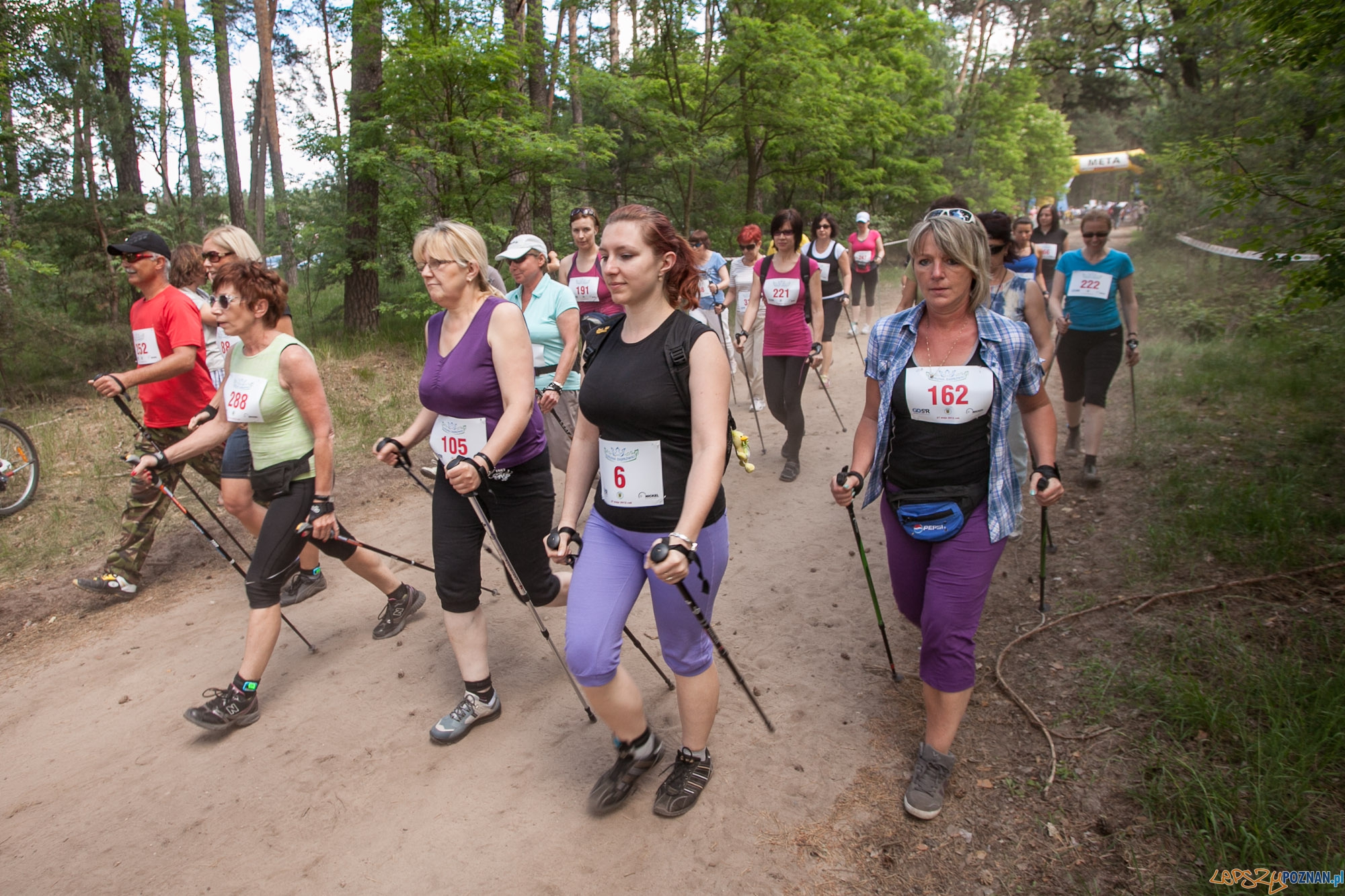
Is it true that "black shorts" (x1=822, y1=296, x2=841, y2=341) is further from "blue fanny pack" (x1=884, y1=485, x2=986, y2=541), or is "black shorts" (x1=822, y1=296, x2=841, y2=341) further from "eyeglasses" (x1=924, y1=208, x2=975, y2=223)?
"blue fanny pack" (x1=884, y1=485, x2=986, y2=541)

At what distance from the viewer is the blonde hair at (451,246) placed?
333 centimetres

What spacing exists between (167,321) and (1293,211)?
6.69 meters

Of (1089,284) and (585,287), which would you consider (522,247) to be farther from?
(1089,284)

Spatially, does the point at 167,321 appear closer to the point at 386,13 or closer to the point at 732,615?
the point at 732,615

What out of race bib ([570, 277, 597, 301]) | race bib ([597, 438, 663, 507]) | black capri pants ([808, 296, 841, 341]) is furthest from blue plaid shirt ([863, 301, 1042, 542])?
black capri pants ([808, 296, 841, 341])

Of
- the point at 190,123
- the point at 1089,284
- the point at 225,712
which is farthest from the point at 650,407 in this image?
the point at 190,123

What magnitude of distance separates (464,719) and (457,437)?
1301 mm

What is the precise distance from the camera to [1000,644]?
4.18m

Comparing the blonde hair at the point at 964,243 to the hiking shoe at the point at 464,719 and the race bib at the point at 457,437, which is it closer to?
the race bib at the point at 457,437

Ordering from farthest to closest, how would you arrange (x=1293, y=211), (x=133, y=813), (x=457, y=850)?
(x=1293, y=211) → (x=133, y=813) → (x=457, y=850)

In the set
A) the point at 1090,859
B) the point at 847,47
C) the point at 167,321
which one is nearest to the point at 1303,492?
the point at 1090,859

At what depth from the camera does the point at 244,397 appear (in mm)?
3830

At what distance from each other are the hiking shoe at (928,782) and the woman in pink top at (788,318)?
401 centimetres

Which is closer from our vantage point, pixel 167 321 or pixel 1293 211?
pixel 1293 211
